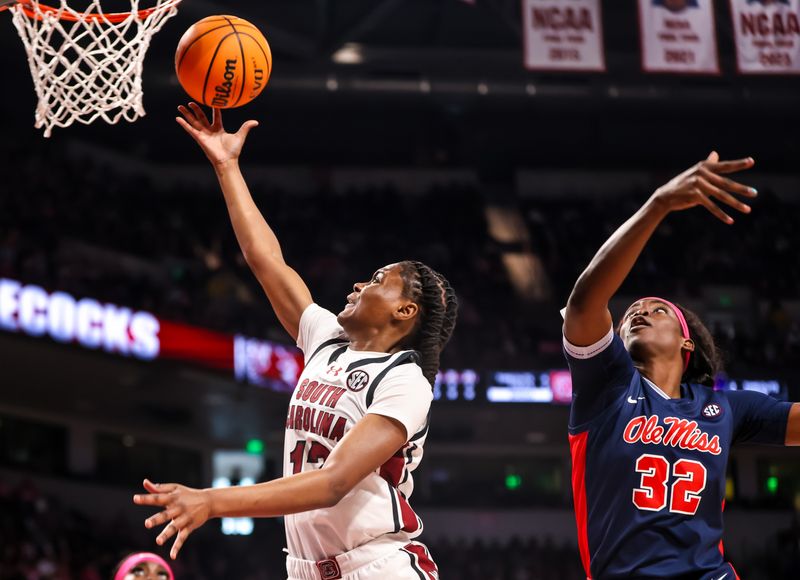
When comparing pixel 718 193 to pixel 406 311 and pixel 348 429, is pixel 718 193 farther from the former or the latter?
pixel 348 429

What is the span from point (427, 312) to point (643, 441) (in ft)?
2.65

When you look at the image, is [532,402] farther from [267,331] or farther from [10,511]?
[10,511]

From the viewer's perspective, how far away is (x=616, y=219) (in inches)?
805

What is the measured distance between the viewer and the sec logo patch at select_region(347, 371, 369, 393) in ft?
10.6

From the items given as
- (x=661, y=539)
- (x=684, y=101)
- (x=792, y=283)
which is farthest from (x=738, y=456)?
(x=661, y=539)

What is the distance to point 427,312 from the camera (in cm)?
355

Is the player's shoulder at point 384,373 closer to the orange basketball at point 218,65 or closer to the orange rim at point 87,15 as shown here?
the orange basketball at point 218,65

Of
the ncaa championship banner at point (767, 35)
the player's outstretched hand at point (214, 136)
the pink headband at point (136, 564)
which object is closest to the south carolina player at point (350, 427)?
the player's outstretched hand at point (214, 136)

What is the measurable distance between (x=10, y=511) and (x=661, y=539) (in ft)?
38.5

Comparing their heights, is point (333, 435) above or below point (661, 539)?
above

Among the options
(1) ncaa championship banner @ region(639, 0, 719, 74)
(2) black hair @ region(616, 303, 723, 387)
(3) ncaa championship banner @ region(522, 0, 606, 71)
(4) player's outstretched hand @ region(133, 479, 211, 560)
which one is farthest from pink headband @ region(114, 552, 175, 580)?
(1) ncaa championship banner @ region(639, 0, 719, 74)

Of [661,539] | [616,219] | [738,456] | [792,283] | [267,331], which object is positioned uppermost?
[616,219]

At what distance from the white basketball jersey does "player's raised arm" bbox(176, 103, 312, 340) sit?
1.43 feet

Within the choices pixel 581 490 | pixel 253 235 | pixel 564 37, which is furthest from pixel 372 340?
pixel 564 37
